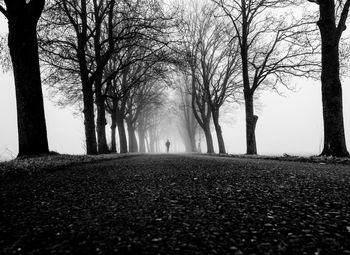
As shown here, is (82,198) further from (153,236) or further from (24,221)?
(153,236)

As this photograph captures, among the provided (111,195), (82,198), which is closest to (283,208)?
(111,195)

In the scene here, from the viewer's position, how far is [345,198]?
11.4 ft

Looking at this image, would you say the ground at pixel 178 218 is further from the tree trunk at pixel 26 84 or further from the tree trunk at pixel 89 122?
the tree trunk at pixel 89 122

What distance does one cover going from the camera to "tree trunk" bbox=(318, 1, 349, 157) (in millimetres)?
10898

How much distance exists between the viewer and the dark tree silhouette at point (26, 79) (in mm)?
9375

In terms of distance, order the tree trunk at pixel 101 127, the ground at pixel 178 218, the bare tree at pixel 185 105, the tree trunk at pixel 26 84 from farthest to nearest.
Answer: the bare tree at pixel 185 105, the tree trunk at pixel 101 127, the tree trunk at pixel 26 84, the ground at pixel 178 218

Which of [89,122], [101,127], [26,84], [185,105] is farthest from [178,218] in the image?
[185,105]

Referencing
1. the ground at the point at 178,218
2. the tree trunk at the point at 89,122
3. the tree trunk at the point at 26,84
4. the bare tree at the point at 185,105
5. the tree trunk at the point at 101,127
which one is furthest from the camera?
the bare tree at the point at 185,105

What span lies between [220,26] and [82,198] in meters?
23.7

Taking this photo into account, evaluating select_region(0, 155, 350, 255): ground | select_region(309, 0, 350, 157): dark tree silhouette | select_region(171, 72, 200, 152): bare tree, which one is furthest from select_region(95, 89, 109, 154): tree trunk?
select_region(0, 155, 350, 255): ground

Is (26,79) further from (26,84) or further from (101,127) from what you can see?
(101,127)

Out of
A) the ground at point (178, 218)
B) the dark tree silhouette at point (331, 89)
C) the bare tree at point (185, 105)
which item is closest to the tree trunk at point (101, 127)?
the bare tree at point (185, 105)

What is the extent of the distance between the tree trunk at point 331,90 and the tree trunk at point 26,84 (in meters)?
9.85

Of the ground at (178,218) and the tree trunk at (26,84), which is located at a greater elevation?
the tree trunk at (26,84)
